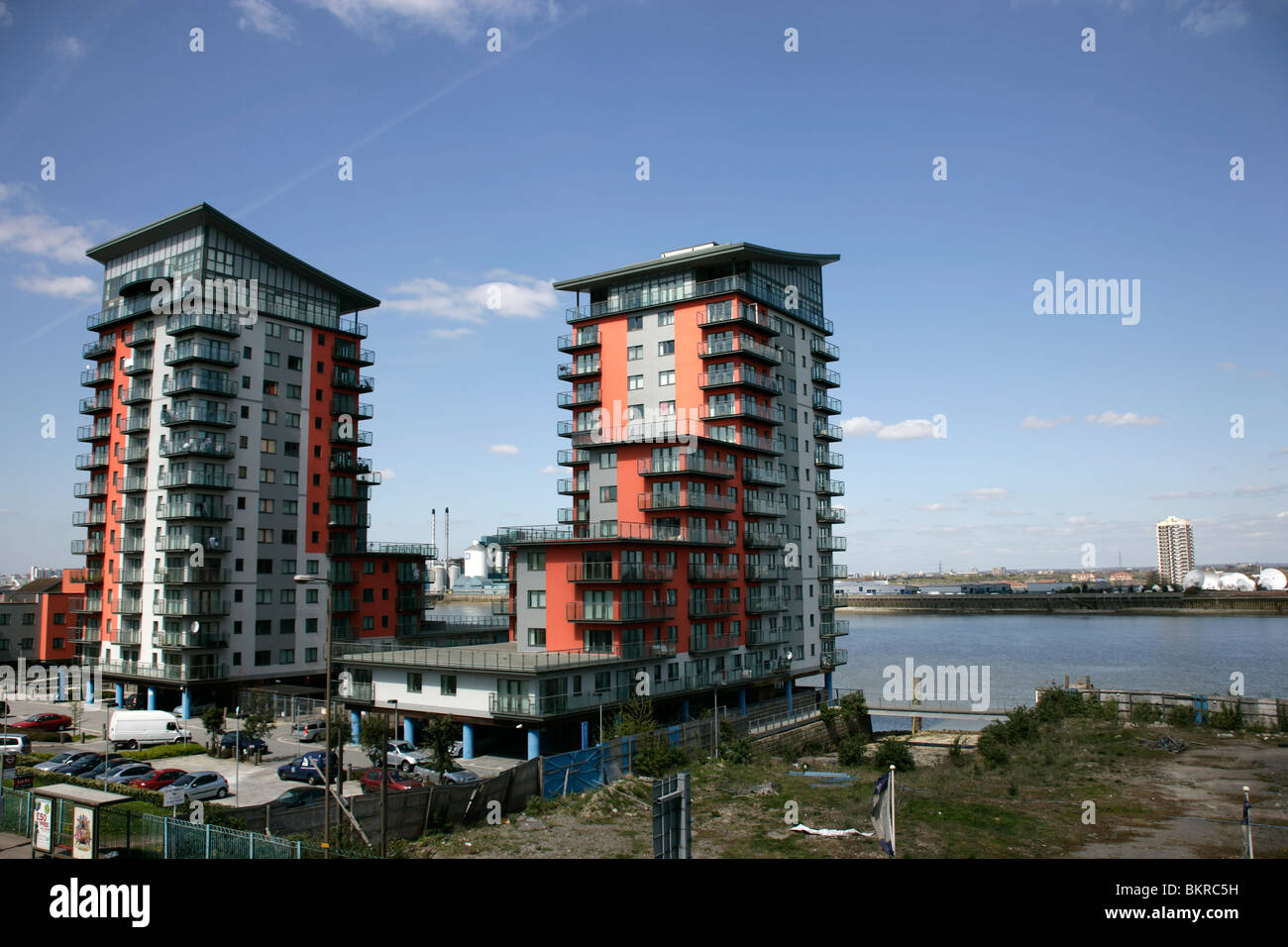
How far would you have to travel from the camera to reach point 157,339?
70.9 metres

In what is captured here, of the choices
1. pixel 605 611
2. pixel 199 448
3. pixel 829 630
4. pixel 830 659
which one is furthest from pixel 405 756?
pixel 829 630

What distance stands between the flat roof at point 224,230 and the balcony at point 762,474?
40136mm

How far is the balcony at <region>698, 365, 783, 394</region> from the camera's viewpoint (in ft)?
221

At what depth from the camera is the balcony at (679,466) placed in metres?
61.0

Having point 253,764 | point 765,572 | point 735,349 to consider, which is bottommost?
point 253,764

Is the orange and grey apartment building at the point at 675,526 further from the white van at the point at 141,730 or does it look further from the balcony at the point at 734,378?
the white van at the point at 141,730

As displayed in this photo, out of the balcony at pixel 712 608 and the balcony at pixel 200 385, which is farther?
the balcony at pixel 200 385

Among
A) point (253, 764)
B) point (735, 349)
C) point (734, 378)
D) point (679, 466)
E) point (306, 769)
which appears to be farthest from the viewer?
point (734, 378)

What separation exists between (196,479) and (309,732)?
24165 mm

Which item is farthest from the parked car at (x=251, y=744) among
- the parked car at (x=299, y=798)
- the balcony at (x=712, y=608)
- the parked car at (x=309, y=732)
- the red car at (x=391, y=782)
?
the balcony at (x=712, y=608)

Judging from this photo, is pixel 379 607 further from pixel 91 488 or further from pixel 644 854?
pixel 644 854

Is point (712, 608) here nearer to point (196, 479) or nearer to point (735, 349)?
point (735, 349)

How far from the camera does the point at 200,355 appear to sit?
221ft
